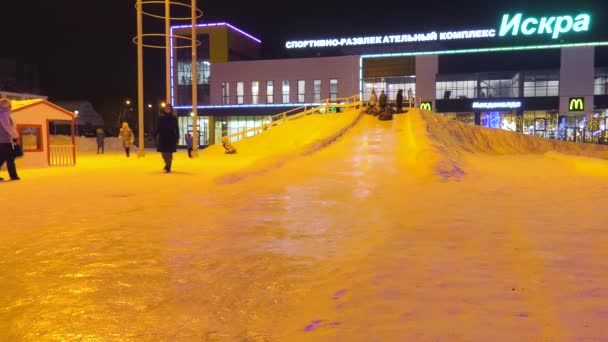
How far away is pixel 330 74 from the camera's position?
51.4 m

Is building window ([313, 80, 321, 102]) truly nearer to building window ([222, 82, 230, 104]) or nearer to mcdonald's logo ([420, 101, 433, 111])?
building window ([222, 82, 230, 104])

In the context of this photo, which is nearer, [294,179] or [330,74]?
[294,179]

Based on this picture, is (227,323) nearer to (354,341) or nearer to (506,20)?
(354,341)

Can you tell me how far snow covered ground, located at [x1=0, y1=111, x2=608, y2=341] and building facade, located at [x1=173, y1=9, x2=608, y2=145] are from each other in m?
38.6

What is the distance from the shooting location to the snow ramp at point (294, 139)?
59.9 feet

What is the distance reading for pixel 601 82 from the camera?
4491 cm

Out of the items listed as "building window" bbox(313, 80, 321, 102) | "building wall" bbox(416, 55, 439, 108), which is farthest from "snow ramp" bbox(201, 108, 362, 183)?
"building window" bbox(313, 80, 321, 102)

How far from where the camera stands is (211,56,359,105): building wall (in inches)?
2007

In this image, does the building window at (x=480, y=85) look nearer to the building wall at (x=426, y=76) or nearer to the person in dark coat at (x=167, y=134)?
the building wall at (x=426, y=76)

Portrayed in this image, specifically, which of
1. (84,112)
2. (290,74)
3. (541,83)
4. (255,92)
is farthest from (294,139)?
(84,112)

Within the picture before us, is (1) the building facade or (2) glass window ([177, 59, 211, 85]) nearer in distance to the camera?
(1) the building facade

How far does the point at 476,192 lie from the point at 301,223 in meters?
4.31

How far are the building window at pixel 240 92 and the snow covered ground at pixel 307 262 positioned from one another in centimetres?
4365

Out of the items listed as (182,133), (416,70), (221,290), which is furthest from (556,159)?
(182,133)
